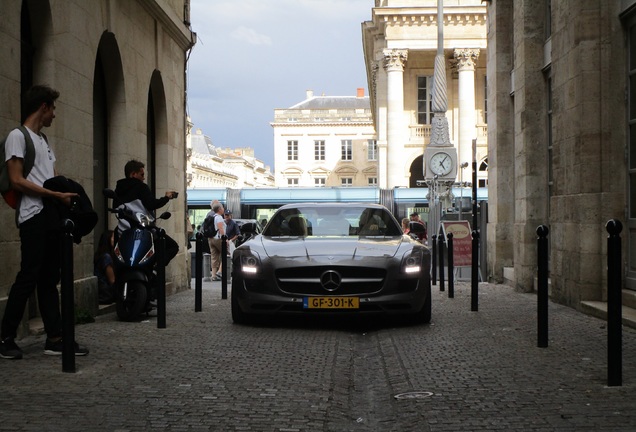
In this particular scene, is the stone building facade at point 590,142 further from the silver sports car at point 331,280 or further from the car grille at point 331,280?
the car grille at point 331,280

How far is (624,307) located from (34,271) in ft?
20.8

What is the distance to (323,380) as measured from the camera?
6207mm

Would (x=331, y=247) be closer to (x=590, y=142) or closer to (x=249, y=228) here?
(x=249, y=228)

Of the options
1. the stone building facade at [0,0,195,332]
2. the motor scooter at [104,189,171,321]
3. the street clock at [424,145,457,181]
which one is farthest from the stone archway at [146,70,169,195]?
the street clock at [424,145,457,181]

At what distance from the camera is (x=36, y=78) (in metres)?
9.48

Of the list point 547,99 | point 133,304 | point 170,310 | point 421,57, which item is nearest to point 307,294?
point 133,304

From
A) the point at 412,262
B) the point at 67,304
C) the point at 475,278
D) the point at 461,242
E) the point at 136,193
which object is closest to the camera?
the point at 67,304

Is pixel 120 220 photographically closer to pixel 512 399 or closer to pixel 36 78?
pixel 36 78

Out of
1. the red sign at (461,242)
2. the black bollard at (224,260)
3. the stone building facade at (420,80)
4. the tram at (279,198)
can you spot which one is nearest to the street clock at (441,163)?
the red sign at (461,242)

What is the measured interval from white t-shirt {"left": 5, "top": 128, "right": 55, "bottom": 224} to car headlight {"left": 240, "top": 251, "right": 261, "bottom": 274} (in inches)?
117

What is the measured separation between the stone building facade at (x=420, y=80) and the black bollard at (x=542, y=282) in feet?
170

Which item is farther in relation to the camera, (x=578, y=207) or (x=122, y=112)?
(x=122, y=112)

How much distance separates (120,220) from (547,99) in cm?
739

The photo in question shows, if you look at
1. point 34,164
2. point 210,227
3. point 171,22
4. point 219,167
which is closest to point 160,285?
point 34,164
